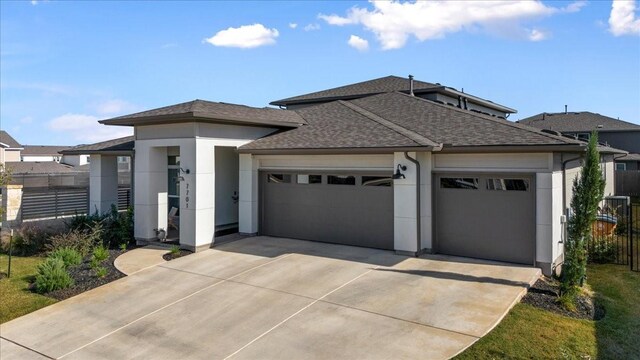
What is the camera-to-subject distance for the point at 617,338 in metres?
6.83

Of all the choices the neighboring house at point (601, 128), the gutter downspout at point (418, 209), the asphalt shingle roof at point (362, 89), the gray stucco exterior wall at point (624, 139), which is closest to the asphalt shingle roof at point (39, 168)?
the asphalt shingle roof at point (362, 89)

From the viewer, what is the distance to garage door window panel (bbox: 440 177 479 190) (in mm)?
10586

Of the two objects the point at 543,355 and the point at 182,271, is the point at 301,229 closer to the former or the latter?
the point at 182,271

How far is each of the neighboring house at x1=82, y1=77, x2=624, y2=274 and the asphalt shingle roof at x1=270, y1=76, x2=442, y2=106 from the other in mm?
3686

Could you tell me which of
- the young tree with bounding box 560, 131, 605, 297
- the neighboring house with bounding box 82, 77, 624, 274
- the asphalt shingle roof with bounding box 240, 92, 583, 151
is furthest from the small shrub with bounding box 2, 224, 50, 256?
the young tree with bounding box 560, 131, 605, 297

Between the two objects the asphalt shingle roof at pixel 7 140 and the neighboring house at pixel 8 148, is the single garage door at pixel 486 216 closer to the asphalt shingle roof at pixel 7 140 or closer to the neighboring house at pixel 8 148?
the neighboring house at pixel 8 148

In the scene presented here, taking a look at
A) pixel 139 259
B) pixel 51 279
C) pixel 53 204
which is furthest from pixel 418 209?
pixel 53 204

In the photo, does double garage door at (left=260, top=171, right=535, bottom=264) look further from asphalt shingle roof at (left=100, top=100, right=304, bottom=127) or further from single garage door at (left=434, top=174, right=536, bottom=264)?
asphalt shingle roof at (left=100, top=100, right=304, bottom=127)

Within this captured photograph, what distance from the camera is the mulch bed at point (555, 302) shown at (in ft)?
25.3

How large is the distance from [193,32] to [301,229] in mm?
7818

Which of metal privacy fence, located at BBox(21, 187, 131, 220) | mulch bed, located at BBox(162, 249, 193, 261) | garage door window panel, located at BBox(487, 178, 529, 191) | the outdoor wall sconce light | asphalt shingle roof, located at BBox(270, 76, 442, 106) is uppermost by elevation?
asphalt shingle roof, located at BBox(270, 76, 442, 106)

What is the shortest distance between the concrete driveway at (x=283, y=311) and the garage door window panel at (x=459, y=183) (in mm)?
1849

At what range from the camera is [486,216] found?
10.4m

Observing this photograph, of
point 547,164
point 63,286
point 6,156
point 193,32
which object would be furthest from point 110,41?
point 6,156
